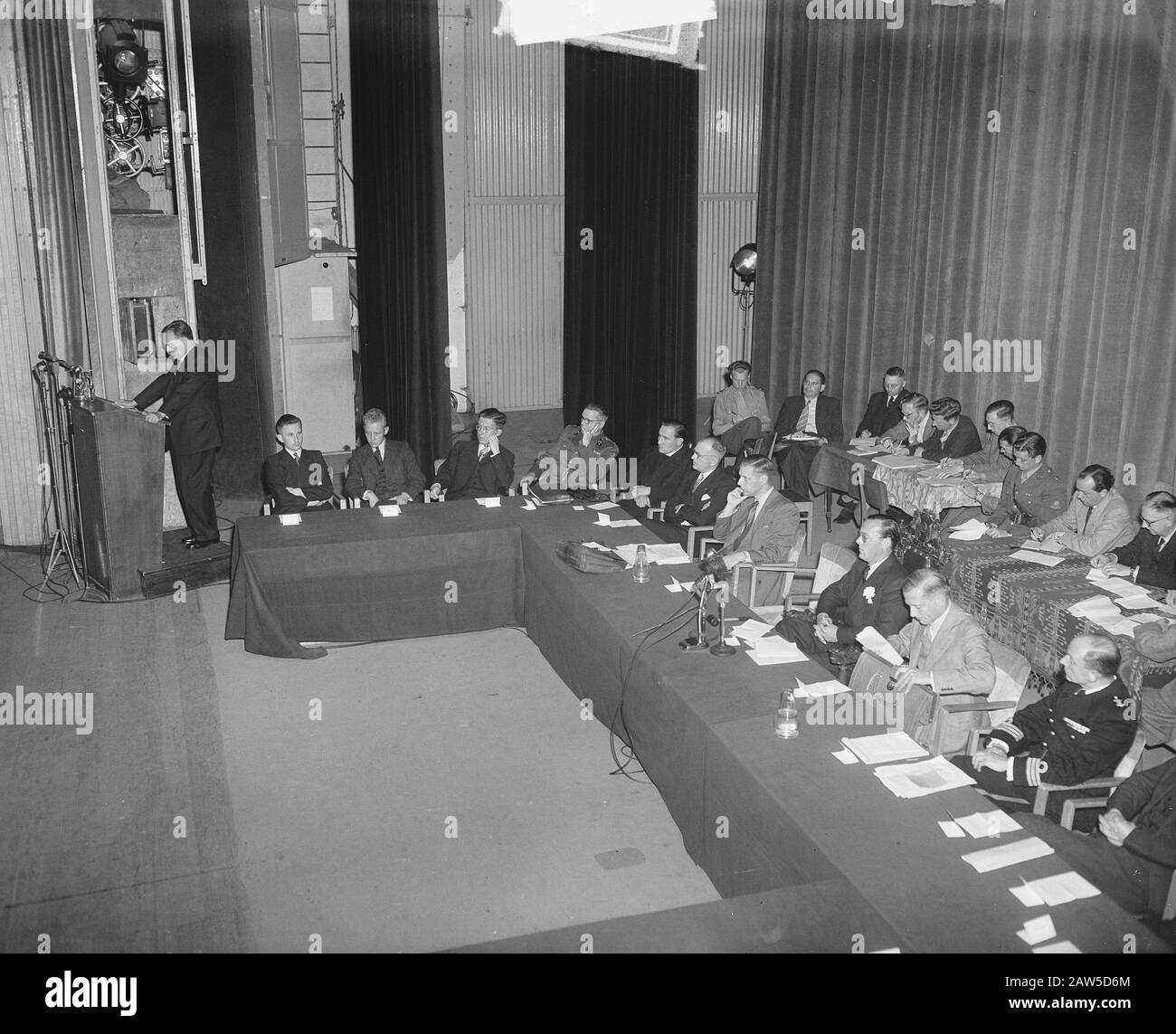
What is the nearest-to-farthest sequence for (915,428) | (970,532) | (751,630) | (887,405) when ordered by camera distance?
(751,630) < (970,532) < (915,428) < (887,405)

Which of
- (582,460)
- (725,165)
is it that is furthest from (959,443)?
(725,165)

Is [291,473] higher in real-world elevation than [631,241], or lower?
lower

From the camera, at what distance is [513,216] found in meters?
10.3

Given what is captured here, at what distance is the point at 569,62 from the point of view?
377 inches

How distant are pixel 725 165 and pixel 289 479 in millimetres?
6484

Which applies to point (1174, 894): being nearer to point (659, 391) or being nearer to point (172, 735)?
point (172, 735)

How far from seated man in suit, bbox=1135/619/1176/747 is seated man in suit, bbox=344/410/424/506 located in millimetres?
4070

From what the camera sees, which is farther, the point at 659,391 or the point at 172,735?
the point at 659,391

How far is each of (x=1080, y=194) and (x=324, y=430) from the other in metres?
5.98

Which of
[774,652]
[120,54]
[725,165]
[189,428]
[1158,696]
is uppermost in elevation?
[120,54]

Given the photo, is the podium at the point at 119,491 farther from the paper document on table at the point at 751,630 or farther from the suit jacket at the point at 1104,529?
the suit jacket at the point at 1104,529

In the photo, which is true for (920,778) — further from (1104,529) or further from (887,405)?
(887,405)
